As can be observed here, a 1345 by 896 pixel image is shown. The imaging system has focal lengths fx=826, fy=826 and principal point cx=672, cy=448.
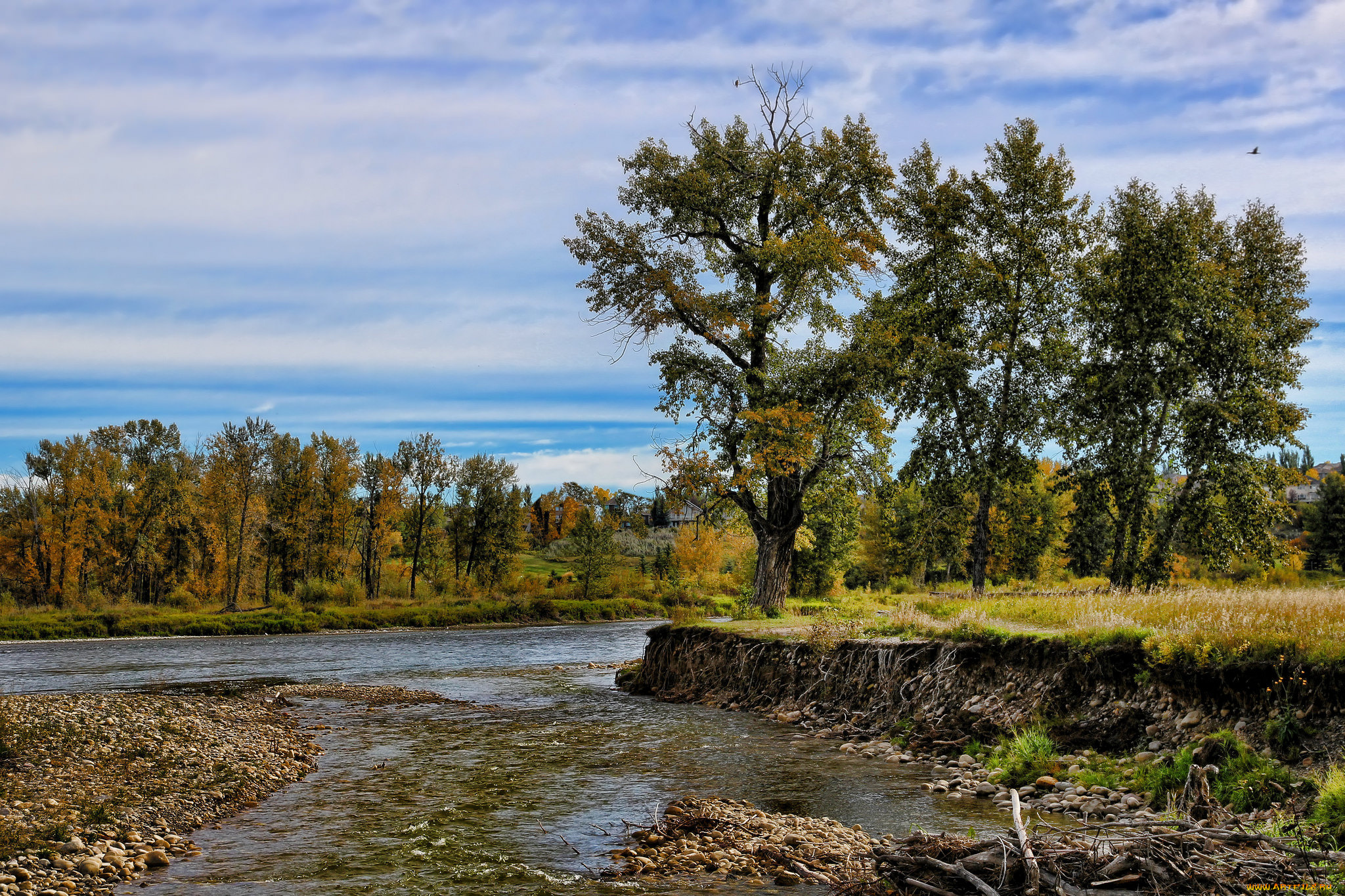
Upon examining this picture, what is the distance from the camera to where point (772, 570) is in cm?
2961

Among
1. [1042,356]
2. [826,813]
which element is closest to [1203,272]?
[1042,356]

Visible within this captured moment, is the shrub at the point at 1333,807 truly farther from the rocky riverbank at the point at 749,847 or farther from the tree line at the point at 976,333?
the tree line at the point at 976,333

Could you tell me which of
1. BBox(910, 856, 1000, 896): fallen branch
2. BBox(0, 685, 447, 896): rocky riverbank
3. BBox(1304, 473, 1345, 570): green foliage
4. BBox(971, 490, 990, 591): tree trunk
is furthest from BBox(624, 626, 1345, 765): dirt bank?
BBox(1304, 473, 1345, 570): green foliage

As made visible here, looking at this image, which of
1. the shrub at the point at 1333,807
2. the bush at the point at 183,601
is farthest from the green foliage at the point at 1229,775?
the bush at the point at 183,601

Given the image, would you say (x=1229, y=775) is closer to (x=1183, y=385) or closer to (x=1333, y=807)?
(x=1333, y=807)

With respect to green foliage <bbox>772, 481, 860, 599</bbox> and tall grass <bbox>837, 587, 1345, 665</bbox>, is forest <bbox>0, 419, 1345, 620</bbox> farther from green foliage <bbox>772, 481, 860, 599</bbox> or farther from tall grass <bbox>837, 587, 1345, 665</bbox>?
tall grass <bbox>837, 587, 1345, 665</bbox>

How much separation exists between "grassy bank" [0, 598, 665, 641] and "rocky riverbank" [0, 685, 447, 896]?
42.0 meters

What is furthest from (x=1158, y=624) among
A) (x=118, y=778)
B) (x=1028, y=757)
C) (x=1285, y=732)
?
(x=118, y=778)

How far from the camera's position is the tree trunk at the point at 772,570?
29484 mm

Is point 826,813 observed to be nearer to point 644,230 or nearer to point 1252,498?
point 644,230

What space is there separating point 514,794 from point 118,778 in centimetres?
606

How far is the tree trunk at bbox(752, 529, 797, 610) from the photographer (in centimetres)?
2948

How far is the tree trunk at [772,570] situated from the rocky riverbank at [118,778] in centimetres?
1565

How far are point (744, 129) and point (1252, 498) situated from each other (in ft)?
77.8
